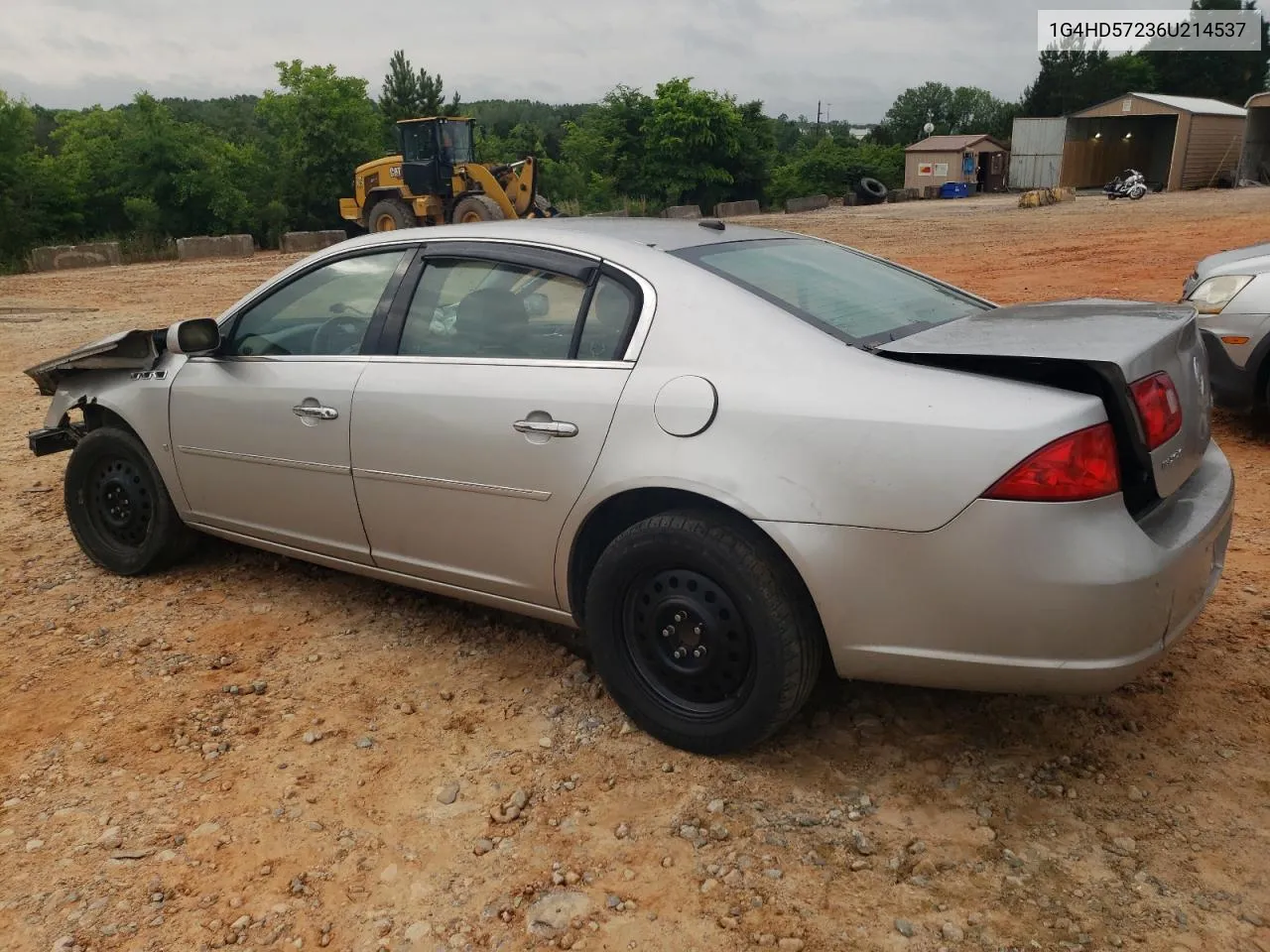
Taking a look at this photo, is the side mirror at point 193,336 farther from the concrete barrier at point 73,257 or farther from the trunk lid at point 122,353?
the concrete barrier at point 73,257

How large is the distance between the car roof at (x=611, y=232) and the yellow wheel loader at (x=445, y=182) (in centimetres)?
1634

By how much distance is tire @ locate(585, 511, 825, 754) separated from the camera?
2.62 m

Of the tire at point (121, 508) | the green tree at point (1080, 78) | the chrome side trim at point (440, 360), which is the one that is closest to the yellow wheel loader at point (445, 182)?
the tire at point (121, 508)

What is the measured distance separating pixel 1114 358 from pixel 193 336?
3260mm

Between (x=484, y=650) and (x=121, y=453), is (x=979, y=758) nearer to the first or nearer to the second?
(x=484, y=650)

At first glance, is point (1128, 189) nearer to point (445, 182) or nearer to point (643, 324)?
point (445, 182)

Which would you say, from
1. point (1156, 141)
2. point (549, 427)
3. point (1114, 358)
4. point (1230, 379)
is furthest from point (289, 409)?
point (1156, 141)

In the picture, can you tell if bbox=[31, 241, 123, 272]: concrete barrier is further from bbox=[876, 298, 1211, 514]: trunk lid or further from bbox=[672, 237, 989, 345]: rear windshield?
bbox=[876, 298, 1211, 514]: trunk lid

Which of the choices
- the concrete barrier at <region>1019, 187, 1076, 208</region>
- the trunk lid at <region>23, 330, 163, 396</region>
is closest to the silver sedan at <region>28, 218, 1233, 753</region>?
the trunk lid at <region>23, 330, 163, 396</region>

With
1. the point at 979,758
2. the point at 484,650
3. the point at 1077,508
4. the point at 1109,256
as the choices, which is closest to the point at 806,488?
the point at 1077,508

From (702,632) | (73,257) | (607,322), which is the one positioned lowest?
(73,257)

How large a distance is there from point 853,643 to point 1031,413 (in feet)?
2.40

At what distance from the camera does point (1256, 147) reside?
37.0m

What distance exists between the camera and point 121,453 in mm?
4379
